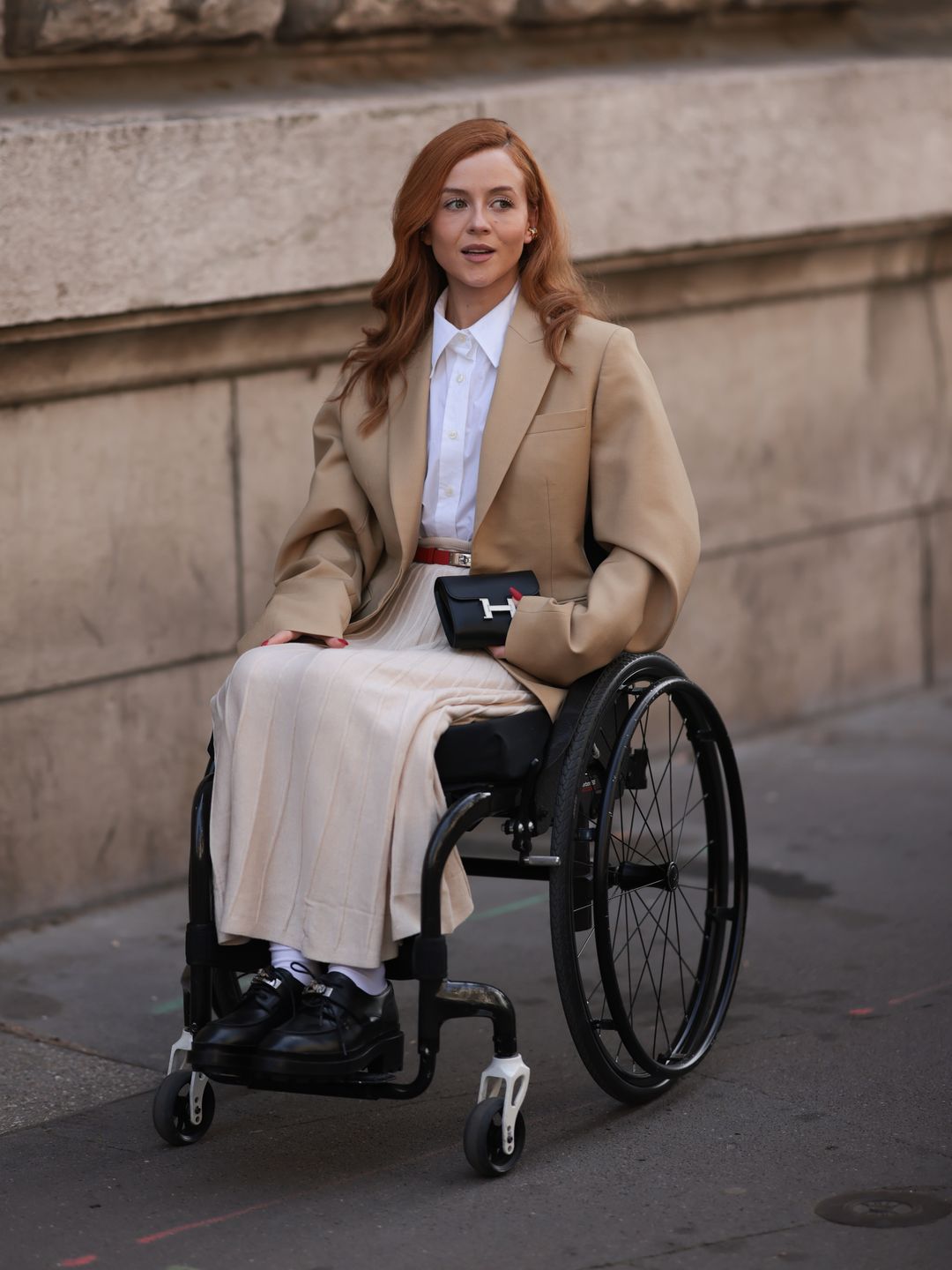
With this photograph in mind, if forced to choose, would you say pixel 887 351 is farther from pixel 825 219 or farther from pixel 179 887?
pixel 179 887

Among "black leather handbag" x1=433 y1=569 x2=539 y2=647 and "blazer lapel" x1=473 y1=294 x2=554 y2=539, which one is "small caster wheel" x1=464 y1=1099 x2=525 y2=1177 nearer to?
"black leather handbag" x1=433 y1=569 x2=539 y2=647

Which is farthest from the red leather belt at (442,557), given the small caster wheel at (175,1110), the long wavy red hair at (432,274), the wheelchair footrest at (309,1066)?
the small caster wheel at (175,1110)

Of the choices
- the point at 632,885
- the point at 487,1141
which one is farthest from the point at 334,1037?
the point at 632,885

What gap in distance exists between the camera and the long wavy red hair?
3865 millimetres

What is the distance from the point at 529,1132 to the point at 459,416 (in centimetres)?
135

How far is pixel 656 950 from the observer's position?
4887mm

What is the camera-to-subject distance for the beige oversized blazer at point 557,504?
3.76m

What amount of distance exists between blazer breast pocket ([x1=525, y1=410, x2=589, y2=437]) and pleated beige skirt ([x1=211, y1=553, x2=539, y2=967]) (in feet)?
→ 1.68

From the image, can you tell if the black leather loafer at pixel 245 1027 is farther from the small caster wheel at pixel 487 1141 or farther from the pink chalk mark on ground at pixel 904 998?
the pink chalk mark on ground at pixel 904 998

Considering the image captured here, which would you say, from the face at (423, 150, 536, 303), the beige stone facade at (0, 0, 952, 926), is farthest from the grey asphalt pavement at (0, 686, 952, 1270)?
the face at (423, 150, 536, 303)

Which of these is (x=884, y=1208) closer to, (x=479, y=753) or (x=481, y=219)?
(x=479, y=753)

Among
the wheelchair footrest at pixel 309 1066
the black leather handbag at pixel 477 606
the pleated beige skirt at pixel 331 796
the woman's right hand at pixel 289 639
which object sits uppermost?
the black leather handbag at pixel 477 606

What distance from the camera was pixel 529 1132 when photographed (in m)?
3.81

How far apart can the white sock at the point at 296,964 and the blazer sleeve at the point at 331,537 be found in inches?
Result: 24.4
